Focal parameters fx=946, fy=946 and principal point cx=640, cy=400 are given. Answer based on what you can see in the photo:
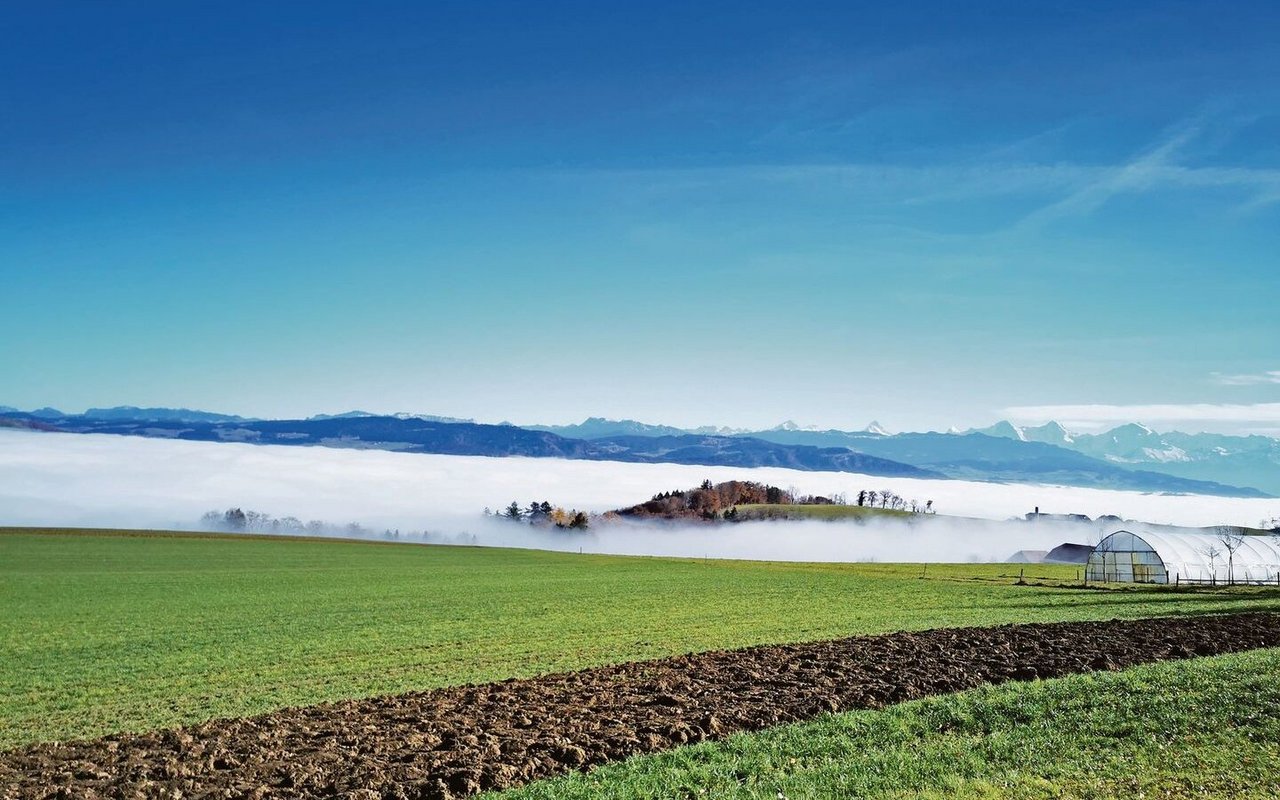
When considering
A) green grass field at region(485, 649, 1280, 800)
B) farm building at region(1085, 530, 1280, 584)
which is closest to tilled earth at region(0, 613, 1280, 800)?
green grass field at region(485, 649, 1280, 800)

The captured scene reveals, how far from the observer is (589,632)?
3950 centimetres

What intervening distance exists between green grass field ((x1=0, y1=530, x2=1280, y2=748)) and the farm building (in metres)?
5.54

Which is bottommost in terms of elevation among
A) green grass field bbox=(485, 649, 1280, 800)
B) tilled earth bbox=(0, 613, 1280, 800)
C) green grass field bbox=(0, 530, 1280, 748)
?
green grass field bbox=(0, 530, 1280, 748)

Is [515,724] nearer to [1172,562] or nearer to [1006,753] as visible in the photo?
[1006,753]

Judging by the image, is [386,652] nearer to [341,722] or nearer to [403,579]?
[341,722]

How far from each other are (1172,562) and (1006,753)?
261ft

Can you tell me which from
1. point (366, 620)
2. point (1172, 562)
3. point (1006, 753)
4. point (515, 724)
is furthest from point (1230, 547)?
point (515, 724)

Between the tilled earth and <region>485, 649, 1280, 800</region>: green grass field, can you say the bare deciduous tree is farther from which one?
<region>485, 649, 1280, 800</region>: green grass field

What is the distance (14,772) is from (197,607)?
37447 millimetres

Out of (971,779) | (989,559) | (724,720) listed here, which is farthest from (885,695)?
(989,559)

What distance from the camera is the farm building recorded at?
83500 millimetres

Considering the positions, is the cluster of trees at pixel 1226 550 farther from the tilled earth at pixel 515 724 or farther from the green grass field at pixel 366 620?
the tilled earth at pixel 515 724

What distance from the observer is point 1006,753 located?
16.3 meters

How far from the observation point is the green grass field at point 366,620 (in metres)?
26.2
